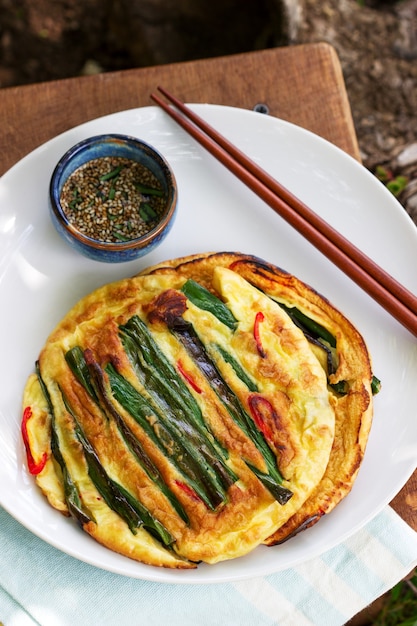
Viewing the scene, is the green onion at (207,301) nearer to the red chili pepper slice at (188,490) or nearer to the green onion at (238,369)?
the green onion at (238,369)

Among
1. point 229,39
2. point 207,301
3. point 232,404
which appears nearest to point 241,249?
point 207,301

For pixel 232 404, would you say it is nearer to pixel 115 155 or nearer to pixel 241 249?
pixel 241 249

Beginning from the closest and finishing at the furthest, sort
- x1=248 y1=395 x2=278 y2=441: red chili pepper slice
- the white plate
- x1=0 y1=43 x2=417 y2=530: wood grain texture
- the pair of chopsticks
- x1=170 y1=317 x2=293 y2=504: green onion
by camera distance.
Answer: x1=170 y1=317 x2=293 y2=504: green onion → x1=248 y1=395 x2=278 y2=441: red chili pepper slice → the white plate → the pair of chopsticks → x1=0 y1=43 x2=417 y2=530: wood grain texture

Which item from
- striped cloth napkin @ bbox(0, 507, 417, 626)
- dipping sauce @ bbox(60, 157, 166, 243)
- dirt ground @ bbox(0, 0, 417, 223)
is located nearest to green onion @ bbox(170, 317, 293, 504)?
dipping sauce @ bbox(60, 157, 166, 243)

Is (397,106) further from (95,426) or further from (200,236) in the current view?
(95,426)

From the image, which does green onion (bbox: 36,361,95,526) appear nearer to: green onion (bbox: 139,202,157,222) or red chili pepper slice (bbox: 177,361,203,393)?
red chili pepper slice (bbox: 177,361,203,393)

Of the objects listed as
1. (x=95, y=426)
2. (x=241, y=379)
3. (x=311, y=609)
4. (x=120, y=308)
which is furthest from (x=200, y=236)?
(x=311, y=609)
